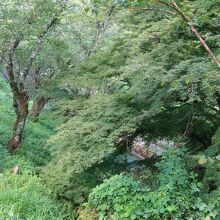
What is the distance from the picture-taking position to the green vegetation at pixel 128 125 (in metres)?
4.36

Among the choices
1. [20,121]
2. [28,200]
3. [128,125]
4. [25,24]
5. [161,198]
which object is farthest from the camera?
[20,121]

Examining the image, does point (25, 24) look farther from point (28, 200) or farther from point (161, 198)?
point (161, 198)

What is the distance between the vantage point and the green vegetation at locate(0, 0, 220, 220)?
14.3ft

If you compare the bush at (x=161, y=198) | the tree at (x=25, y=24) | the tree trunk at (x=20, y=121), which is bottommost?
the tree trunk at (x=20, y=121)

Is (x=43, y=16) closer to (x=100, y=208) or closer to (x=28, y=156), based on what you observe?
(x=28, y=156)

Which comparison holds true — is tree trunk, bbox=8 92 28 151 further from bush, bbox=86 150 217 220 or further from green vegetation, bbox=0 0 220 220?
bush, bbox=86 150 217 220

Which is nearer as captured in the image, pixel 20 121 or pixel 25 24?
pixel 25 24

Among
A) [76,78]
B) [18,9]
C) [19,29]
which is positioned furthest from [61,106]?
[18,9]

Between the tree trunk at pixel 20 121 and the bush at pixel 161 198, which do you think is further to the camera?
the tree trunk at pixel 20 121

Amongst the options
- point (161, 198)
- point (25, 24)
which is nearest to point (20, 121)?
point (25, 24)

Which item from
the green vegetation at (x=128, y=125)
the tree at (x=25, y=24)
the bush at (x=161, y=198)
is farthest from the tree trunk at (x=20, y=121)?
the bush at (x=161, y=198)

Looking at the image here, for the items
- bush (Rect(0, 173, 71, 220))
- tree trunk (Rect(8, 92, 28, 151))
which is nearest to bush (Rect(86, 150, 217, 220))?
bush (Rect(0, 173, 71, 220))

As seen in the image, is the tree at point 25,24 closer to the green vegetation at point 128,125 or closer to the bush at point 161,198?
the green vegetation at point 128,125

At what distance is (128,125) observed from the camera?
201 inches
